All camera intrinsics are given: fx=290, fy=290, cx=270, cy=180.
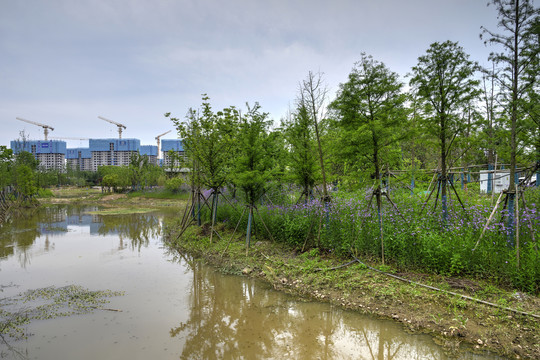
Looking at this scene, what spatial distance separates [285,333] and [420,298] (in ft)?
8.02

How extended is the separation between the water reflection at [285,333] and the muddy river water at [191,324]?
0.01m

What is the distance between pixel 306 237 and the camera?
8023 millimetres

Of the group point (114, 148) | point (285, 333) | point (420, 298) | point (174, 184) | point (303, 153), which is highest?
point (114, 148)

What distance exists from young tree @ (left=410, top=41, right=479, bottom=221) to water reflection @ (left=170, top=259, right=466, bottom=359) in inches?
132

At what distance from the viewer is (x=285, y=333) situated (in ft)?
15.5

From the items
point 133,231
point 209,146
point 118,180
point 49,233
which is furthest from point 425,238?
point 118,180

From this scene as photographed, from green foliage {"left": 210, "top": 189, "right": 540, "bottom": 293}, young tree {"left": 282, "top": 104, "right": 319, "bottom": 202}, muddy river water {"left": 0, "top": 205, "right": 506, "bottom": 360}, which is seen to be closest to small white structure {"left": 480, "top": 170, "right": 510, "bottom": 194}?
green foliage {"left": 210, "top": 189, "right": 540, "bottom": 293}

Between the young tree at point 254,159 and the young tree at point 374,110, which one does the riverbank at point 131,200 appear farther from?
the young tree at point 374,110

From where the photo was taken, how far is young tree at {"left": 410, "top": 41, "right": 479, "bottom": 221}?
21.6 ft

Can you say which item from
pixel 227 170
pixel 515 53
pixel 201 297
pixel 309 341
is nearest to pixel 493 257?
pixel 309 341

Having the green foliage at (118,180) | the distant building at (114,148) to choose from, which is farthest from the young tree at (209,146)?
the distant building at (114,148)

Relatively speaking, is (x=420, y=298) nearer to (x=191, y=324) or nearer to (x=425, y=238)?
(x=425, y=238)

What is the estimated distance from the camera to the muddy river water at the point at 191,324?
13.9ft

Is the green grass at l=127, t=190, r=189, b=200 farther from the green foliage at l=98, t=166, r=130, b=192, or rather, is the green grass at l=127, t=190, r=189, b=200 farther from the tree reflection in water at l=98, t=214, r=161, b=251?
the tree reflection in water at l=98, t=214, r=161, b=251
